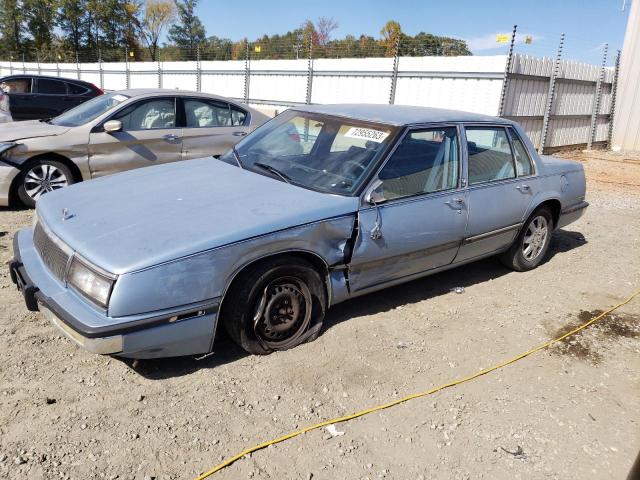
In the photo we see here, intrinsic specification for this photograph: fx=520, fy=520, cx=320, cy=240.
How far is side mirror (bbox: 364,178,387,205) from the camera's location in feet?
12.0

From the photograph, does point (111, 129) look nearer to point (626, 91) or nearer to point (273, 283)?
point (273, 283)

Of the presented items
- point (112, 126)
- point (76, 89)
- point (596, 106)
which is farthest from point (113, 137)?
point (596, 106)

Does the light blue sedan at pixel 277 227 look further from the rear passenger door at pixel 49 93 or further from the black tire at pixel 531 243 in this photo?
the rear passenger door at pixel 49 93

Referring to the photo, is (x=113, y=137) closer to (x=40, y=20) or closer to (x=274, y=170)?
(x=274, y=170)

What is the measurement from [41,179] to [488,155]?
5.12 metres

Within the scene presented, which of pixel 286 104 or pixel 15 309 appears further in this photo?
pixel 286 104

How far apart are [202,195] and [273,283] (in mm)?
819

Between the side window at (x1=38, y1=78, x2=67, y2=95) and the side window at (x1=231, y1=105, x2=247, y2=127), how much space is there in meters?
6.02

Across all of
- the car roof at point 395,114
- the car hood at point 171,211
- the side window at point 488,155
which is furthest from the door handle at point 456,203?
the car hood at point 171,211

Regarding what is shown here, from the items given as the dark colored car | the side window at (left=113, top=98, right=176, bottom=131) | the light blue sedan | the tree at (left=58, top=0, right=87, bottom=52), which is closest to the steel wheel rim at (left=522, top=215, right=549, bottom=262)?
the light blue sedan

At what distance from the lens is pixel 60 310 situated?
112 inches

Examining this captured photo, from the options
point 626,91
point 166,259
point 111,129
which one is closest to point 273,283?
point 166,259

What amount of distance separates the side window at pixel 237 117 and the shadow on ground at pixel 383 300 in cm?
387

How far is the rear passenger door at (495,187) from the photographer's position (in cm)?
451
